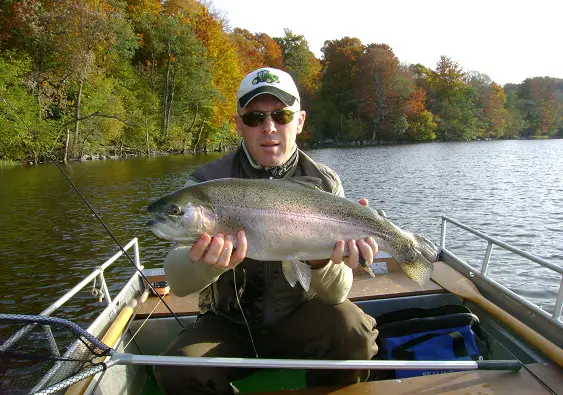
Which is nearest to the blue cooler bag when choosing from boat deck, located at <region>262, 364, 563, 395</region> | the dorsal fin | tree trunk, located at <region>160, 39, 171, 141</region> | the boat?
the boat

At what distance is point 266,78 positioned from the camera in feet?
10.4

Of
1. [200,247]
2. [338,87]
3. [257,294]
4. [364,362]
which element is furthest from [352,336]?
[338,87]

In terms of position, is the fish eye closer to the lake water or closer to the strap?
the strap

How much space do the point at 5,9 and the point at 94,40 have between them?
649 cm

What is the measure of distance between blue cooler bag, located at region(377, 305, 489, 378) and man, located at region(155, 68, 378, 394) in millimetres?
774

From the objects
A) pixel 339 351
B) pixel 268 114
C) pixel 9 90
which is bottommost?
pixel 339 351

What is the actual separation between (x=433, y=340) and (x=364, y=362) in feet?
4.03

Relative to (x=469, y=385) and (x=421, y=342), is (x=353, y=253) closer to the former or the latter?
(x=469, y=385)

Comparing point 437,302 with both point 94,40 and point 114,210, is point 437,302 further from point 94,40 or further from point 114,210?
point 94,40

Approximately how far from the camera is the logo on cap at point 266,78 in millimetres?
3178

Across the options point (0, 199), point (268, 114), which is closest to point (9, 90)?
point (0, 199)

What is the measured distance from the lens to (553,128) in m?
82.7

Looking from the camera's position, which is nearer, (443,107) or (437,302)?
(437,302)

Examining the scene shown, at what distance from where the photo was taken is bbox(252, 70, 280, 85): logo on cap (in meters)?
3.18
